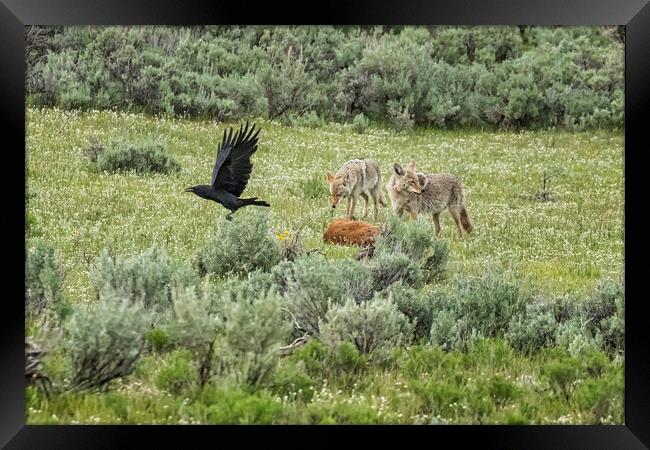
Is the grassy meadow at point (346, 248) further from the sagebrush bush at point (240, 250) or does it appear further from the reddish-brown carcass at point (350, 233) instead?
the sagebrush bush at point (240, 250)

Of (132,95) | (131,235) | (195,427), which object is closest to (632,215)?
(195,427)

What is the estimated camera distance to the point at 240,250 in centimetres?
994

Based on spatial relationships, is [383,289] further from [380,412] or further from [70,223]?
[70,223]

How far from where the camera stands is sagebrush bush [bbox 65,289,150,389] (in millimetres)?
6906

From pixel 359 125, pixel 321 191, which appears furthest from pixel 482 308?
pixel 359 125

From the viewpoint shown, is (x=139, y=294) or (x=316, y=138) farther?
(x=316, y=138)

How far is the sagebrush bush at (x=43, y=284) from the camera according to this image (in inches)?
329

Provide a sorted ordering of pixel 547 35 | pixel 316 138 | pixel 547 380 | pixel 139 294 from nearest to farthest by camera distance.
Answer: pixel 547 380
pixel 139 294
pixel 316 138
pixel 547 35

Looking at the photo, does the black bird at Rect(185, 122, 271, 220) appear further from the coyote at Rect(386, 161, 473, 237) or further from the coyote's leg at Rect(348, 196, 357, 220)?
the coyote at Rect(386, 161, 473, 237)

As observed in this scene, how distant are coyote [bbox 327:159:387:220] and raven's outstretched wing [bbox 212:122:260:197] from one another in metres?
2.91

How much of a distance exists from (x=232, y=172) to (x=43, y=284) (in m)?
1.97

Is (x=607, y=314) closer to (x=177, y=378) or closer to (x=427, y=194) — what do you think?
(x=427, y=194)
